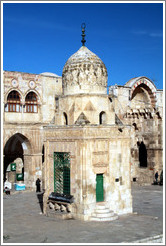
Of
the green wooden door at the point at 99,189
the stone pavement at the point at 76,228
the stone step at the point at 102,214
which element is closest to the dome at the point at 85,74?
the green wooden door at the point at 99,189

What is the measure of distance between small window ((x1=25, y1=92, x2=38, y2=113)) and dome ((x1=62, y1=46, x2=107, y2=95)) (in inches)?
367

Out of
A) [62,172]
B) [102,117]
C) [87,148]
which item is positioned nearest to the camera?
[87,148]

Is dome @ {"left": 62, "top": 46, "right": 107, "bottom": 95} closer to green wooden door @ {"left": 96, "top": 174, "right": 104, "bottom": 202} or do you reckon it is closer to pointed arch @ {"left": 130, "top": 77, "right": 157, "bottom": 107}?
green wooden door @ {"left": 96, "top": 174, "right": 104, "bottom": 202}

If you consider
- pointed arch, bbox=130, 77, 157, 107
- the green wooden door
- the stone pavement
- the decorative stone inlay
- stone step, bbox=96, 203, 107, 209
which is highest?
pointed arch, bbox=130, 77, 157, 107

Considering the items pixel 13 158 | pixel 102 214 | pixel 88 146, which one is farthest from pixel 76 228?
pixel 13 158

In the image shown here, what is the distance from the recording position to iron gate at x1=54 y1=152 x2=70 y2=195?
648 inches

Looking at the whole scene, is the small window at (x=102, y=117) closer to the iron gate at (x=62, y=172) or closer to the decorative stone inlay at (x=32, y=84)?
the iron gate at (x=62, y=172)

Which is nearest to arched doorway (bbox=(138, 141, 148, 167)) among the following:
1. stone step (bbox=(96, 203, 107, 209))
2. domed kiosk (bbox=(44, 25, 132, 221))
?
domed kiosk (bbox=(44, 25, 132, 221))

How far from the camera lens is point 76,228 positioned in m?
14.1

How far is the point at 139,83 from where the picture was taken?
104 feet

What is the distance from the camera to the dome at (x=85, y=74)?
17359mm

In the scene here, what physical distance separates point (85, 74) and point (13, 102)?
993 cm

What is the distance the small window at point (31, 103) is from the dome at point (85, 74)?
367 inches

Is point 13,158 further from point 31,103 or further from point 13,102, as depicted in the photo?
point 13,102
